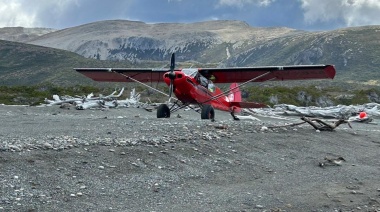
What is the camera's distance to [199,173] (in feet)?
25.2

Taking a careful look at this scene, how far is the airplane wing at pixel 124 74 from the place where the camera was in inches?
793

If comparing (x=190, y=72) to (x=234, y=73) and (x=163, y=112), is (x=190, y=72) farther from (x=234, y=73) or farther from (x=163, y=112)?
(x=234, y=73)

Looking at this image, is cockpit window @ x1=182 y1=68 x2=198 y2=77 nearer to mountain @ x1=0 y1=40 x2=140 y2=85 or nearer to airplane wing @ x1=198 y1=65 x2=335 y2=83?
airplane wing @ x1=198 y1=65 x2=335 y2=83

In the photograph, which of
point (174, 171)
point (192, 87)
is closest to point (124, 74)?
point (192, 87)

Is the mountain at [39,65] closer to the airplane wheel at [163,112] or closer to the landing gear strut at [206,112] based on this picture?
the airplane wheel at [163,112]

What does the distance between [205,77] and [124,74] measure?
4.31 m

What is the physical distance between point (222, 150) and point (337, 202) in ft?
9.22

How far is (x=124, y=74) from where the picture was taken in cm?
2100

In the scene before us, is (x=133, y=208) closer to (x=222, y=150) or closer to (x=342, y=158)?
(x=222, y=150)

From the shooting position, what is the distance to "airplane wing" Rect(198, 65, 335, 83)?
56.7ft

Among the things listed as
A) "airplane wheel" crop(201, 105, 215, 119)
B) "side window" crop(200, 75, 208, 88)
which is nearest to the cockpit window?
"side window" crop(200, 75, 208, 88)

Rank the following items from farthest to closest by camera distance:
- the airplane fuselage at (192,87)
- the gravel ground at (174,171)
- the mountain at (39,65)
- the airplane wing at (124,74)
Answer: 1. the mountain at (39,65)
2. the airplane wing at (124,74)
3. the airplane fuselage at (192,87)
4. the gravel ground at (174,171)

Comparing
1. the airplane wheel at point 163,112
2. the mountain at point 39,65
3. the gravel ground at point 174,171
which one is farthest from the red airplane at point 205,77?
the mountain at point 39,65

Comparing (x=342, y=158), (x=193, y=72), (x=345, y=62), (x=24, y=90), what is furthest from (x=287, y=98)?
(x=345, y=62)
